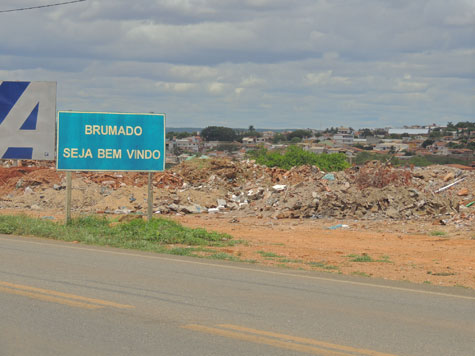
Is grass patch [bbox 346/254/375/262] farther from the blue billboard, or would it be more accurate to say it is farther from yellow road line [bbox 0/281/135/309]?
yellow road line [bbox 0/281/135/309]

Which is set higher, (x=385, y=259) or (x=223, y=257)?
(x=223, y=257)

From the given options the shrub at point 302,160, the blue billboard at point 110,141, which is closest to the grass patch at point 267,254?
the blue billboard at point 110,141

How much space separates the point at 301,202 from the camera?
84.8ft

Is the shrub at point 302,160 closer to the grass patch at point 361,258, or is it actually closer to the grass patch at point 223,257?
the grass patch at point 361,258

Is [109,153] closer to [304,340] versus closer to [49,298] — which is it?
[49,298]

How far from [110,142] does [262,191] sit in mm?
13082

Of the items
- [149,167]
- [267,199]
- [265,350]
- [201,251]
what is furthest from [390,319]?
[267,199]

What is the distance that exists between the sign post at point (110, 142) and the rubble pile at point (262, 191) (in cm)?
885

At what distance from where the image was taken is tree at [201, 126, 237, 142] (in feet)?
546

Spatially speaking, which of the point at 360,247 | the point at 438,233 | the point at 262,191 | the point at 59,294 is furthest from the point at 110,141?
the point at 262,191

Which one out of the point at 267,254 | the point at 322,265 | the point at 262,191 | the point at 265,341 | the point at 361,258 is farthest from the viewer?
the point at 262,191

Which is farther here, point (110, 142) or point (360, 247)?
point (110, 142)

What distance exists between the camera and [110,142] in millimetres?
17891

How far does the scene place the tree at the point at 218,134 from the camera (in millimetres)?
166500
